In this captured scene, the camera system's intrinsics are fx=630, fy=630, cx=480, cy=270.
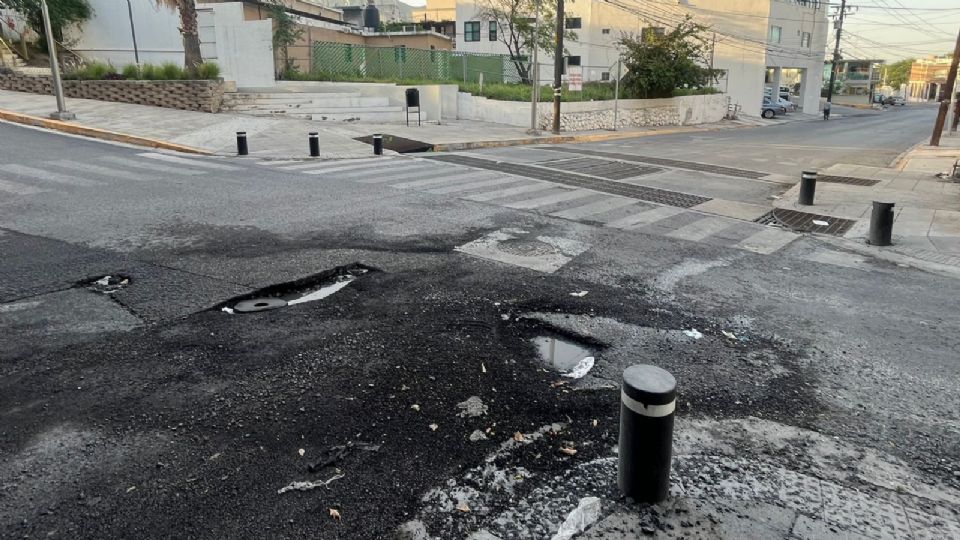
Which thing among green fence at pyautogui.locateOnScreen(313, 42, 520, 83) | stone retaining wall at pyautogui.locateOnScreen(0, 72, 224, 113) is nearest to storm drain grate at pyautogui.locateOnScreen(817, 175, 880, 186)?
stone retaining wall at pyautogui.locateOnScreen(0, 72, 224, 113)

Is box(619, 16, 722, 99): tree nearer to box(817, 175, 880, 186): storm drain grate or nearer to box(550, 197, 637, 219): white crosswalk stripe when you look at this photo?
box(817, 175, 880, 186): storm drain grate

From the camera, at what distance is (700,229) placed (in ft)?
34.2

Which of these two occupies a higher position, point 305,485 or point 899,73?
point 899,73

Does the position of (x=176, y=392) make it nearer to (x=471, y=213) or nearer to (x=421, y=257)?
(x=421, y=257)

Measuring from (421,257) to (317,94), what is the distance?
20323mm

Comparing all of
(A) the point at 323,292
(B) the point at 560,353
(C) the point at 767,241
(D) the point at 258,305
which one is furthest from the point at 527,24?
(B) the point at 560,353

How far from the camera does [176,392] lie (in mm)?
4387

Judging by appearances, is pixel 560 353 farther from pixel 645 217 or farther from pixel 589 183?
pixel 589 183

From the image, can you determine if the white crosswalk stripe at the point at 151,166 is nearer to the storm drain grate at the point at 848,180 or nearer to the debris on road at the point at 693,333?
the debris on road at the point at 693,333

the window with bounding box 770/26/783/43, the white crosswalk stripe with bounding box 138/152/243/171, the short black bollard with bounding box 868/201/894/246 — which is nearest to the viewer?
the short black bollard with bounding box 868/201/894/246

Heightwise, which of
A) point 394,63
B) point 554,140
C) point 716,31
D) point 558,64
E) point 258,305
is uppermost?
point 716,31

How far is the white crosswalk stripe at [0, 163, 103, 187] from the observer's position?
11609mm

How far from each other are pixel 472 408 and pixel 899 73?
583 feet

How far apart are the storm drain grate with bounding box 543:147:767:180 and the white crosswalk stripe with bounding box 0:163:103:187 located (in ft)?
46.1
